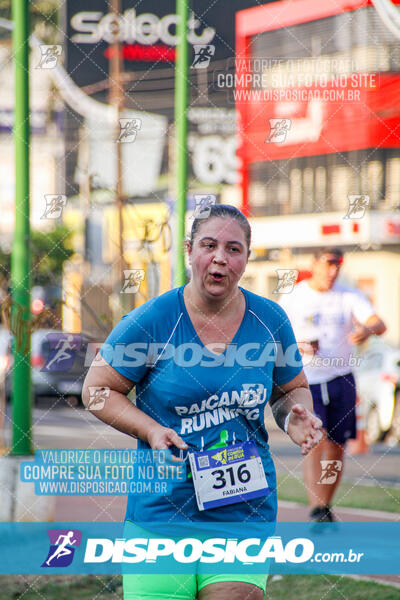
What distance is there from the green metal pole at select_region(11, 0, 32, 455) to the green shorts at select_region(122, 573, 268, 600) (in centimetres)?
285

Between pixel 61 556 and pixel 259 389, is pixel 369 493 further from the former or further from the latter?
pixel 259 389

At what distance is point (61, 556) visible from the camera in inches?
184

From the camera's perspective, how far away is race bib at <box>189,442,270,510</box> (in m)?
2.89

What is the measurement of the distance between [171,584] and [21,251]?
3143mm

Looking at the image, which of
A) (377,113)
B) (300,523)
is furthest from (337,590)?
(377,113)

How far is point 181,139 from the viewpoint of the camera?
21.6 feet

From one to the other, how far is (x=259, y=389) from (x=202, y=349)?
20 centimetres

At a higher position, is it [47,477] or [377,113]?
[377,113]

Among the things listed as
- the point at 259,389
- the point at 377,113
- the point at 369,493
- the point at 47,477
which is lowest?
the point at 369,493

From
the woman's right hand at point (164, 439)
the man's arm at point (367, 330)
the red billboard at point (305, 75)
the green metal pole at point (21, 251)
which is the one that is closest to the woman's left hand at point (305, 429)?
the woman's right hand at point (164, 439)

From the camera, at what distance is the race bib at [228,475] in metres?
2.89

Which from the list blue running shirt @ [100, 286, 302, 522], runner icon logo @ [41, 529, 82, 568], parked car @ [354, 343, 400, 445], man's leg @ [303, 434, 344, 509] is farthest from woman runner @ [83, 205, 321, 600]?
parked car @ [354, 343, 400, 445]

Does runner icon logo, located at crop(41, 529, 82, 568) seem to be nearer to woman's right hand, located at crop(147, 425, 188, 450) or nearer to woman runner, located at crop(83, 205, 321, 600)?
woman runner, located at crop(83, 205, 321, 600)

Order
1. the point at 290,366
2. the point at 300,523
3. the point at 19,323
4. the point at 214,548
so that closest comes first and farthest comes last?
the point at 214,548 → the point at 290,366 → the point at 19,323 → the point at 300,523
